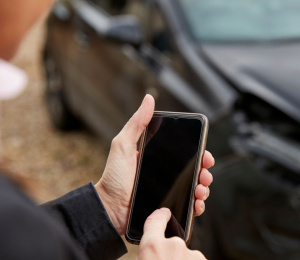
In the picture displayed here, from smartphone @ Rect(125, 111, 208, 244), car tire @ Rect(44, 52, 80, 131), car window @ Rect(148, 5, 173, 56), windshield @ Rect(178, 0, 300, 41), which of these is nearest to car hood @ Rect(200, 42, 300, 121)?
windshield @ Rect(178, 0, 300, 41)

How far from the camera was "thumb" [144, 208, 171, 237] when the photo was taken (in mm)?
1231

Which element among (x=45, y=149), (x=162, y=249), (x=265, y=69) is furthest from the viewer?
(x=45, y=149)

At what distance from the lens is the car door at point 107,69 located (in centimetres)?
356

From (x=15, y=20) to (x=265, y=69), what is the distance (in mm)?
2100

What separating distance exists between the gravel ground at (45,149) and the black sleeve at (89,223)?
8.05 ft

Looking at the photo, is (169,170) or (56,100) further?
(56,100)

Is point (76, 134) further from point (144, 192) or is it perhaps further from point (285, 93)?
point (144, 192)

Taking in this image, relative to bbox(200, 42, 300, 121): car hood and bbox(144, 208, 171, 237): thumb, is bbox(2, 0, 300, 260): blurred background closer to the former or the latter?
bbox(200, 42, 300, 121): car hood

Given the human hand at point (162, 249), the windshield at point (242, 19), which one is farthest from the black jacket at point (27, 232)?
the windshield at point (242, 19)

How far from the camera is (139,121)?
1493 millimetres

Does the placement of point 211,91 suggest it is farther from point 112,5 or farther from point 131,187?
point 112,5

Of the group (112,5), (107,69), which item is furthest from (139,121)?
(112,5)

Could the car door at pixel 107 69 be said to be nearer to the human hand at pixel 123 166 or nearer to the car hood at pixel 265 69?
the car hood at pixel 265 69

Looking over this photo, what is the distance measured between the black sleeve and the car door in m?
1.99
